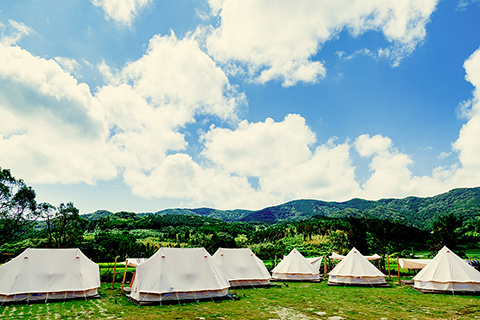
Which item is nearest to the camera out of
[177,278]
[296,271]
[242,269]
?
[177,278]

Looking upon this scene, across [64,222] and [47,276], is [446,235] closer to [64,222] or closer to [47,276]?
[47,276]

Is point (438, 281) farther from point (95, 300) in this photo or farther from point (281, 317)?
point (95, 300)

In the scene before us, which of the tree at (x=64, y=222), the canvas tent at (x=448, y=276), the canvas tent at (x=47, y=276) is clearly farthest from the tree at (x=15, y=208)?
the canvas tent at (x=448, y=276)

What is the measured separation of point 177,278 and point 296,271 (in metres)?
15.7

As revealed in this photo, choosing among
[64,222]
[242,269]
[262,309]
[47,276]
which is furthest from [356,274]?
[64,222]

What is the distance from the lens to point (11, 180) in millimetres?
38531

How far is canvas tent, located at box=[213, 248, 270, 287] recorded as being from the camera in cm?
2247

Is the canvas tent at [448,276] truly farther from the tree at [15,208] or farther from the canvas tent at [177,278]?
the tree at [15,208]

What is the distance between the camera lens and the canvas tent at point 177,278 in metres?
15.1

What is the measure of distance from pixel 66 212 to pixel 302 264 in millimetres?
40067

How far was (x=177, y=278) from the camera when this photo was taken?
52.4ft

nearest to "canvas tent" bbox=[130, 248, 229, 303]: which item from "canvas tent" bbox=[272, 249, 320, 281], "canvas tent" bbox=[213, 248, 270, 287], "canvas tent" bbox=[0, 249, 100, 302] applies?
"canvas tent" bbox=[0, 249, 100, 302]

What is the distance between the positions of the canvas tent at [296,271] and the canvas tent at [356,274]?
277 centimetres

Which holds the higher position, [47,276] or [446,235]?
[446,235]
